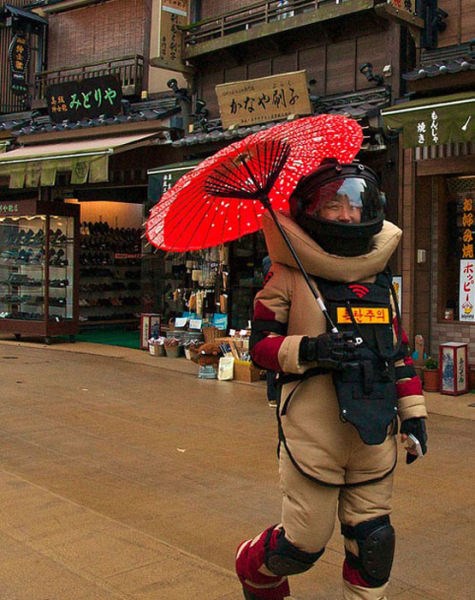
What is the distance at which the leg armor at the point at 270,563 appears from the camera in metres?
3.03

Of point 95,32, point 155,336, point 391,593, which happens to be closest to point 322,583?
point 391,593

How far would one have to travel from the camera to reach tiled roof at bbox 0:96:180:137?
1348 centimetres

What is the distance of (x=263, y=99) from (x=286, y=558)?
9.32 meters

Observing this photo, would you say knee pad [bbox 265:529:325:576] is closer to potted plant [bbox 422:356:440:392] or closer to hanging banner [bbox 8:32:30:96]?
potted plant [bbox 422:356:440:392]

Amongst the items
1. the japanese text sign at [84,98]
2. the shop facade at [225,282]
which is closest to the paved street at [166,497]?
the shop facade at [225,282]

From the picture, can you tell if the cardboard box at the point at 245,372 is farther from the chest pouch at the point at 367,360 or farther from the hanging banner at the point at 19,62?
the hanging banner at the point at 19,62

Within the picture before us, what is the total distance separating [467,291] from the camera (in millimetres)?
10000

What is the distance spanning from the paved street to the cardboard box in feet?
2.32

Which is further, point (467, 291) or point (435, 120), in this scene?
point (467, 291)

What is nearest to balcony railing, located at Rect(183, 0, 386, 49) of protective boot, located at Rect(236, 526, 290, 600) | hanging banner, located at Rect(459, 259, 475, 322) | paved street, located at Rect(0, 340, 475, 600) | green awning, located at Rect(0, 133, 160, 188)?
green awning, located at Rect(0, 133, 160, 188)

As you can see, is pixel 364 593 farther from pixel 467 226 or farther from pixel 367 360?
pixel 467 226

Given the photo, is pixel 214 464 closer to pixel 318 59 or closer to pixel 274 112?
pixel 274 112

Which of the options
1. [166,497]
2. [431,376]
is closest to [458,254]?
[431,376]

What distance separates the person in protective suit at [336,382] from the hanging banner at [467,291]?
7.10 meters
